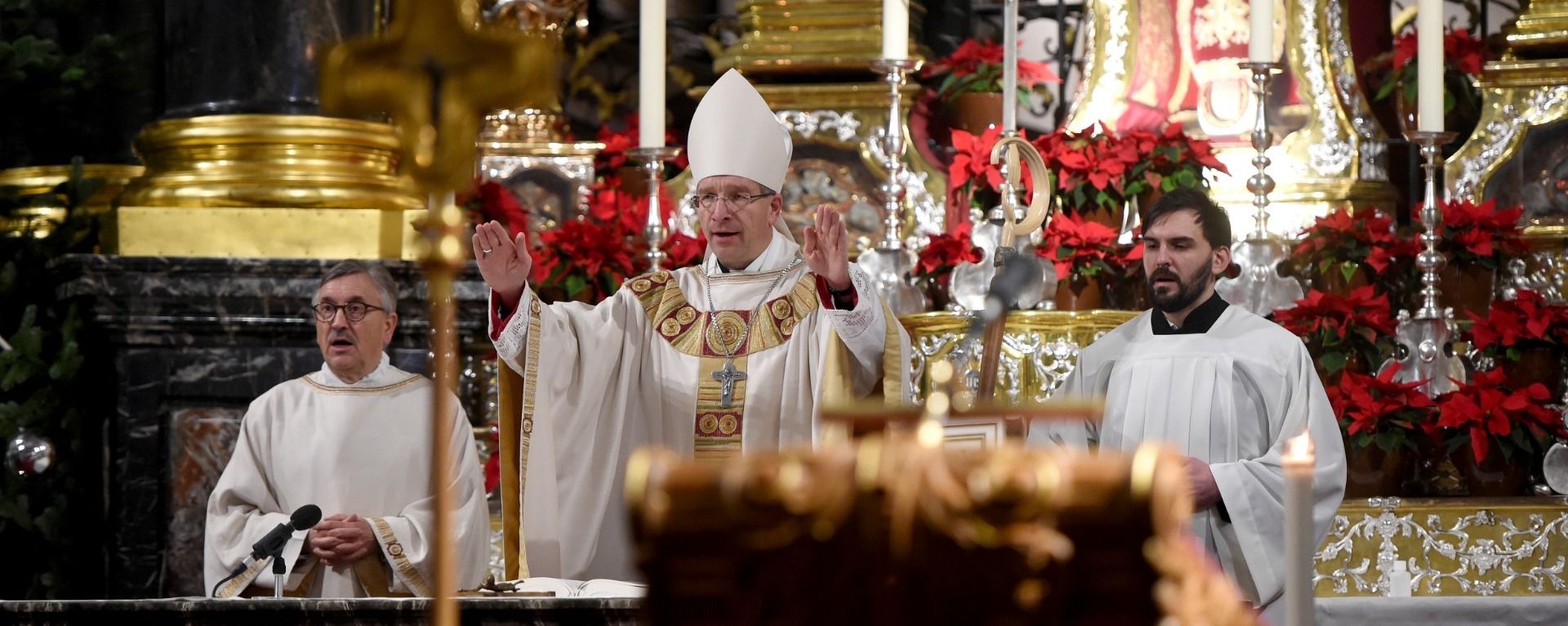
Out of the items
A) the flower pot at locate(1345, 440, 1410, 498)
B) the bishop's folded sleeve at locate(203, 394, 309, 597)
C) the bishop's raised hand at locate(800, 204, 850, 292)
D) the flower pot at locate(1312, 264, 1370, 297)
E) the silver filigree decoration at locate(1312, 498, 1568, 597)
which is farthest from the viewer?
the flower pot at locate(1312, 264, 1370, 297)

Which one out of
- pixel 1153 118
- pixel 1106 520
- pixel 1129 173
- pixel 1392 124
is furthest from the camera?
pixel 1392 124

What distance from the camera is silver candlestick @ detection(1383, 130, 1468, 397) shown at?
526 centimetres

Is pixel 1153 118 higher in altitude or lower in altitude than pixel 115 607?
higher

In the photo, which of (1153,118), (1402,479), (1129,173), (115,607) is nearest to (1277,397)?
(1402,479)

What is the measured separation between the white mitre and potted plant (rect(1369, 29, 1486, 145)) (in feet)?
6.79

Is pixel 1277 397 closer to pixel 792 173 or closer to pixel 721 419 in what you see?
pixel 721 419

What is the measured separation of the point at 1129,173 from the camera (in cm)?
561

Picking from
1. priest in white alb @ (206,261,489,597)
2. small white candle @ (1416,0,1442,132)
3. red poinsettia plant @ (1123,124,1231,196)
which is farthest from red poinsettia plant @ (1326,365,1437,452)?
priest in white alb @ (206,261,489,597)

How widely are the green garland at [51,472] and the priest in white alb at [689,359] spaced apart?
1.88 meters

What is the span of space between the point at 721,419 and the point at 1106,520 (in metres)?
3.63

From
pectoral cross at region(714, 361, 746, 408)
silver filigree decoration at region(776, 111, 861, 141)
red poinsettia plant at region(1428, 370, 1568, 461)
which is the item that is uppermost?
silver filigree decoration at region(776, 111, 861, 141)

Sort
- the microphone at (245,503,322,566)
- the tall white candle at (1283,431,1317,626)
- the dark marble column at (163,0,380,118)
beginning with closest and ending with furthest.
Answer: the tall white candle at (1283,431,1317,626)
the microphone at (245,503,322,566)
the dark marble column at (163,0,380,118)

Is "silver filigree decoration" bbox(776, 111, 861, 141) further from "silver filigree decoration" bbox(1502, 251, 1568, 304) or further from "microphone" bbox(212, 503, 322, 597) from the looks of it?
"microphone" bbox(212, 503, 322, 597)

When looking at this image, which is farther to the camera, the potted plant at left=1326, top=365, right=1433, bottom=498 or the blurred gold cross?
the potted plant at left=1326, top=365, right=1433, bottom=498
